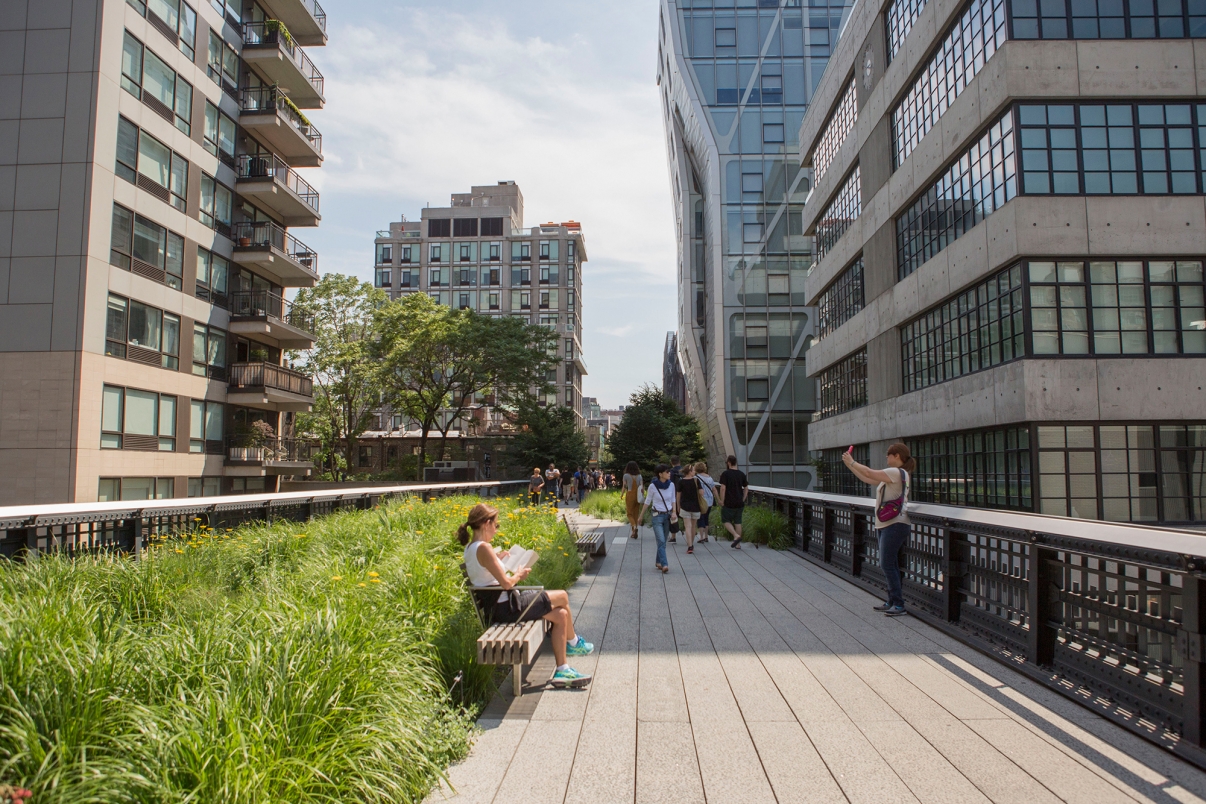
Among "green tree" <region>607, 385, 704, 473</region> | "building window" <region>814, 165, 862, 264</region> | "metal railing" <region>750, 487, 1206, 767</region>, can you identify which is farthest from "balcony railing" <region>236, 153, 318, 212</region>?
"metal railing" <region>750, 487, 1206, 767</region>

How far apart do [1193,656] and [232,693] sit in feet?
16.4

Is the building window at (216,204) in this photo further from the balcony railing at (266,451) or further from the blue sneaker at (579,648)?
the blue sneaker at (579,648)

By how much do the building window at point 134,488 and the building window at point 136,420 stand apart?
3.28 ft

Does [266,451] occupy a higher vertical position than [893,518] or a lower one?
higher

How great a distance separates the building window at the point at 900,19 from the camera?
82.5 ft

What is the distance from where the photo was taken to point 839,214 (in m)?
34.4

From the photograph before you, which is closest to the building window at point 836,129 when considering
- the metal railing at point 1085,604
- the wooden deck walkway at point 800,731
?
the metal railing at point 1085,604

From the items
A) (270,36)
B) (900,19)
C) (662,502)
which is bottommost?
(662,502)

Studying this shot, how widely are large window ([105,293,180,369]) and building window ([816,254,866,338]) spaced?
81.5ft

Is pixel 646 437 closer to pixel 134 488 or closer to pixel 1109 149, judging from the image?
pixel 134 488

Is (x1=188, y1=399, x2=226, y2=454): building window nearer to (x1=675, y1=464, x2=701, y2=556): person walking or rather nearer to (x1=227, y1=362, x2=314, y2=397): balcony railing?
(x1=227, y1=362, x2=314, y2=397): balcony railing

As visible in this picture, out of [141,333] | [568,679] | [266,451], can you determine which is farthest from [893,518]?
[266,451]

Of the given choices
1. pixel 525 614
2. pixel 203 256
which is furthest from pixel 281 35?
pixel 525 614

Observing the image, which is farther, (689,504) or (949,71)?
(949,71)
